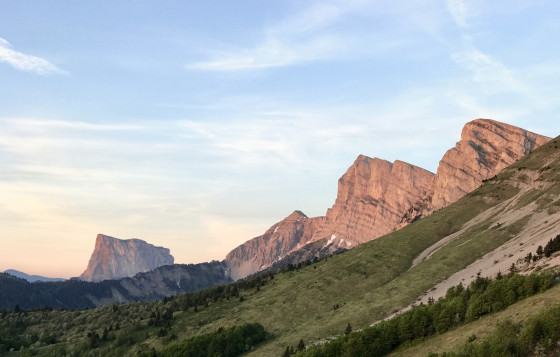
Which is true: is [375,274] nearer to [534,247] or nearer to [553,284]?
[534,247]

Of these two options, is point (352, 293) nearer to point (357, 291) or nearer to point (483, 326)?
point (357, 291)

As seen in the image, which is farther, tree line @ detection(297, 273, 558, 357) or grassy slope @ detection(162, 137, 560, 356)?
grassy slope @ detection(162, 137, 560, 356)

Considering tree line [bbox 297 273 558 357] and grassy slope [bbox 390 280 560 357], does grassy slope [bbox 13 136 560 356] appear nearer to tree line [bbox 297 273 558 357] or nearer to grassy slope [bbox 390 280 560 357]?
tree line [bbox 297 273 558 357]

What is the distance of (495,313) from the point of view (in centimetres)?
8194

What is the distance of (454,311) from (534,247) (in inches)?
2094

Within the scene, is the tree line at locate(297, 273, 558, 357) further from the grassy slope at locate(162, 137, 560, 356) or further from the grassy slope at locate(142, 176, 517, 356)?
the grassy slope at locate(142, 176, 517, 356)

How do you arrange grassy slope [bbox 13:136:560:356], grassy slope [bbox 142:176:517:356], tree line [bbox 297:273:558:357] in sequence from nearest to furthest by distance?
tree line [bbox 297:273:558:357]
grassy slope [bbox 142:176:517:356]
grassy slope [bbox 13:136:560:356]

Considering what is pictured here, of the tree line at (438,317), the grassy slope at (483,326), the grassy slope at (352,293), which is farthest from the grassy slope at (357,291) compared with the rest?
the grassy slope at (483,326)

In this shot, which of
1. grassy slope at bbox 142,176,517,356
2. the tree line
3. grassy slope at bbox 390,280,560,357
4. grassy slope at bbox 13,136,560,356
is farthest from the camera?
grassy slope at bbox 13,136,560,356

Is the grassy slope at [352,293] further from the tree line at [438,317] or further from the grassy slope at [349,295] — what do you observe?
the tree line at [438,317]

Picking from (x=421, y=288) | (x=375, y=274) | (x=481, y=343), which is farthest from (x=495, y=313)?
(x=375, y=274)

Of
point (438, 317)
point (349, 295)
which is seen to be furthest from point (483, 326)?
point (349, 295)

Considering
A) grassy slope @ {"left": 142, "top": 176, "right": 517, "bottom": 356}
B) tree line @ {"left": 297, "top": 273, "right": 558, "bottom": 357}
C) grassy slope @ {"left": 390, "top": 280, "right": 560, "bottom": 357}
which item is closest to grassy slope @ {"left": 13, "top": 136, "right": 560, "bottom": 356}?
grassy slope @ {"left": 142, "top": 176, "right": 517, "bottom": 356}

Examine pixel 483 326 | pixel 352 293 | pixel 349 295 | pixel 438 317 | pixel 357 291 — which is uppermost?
pixel 357 291
